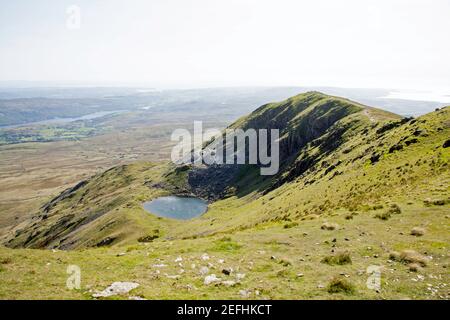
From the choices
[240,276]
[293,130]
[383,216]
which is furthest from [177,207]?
[240,276]

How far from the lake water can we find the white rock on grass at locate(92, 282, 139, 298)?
86.5 m

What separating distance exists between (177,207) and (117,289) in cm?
10080

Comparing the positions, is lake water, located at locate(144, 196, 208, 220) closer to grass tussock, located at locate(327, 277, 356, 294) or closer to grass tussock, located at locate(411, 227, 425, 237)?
grass tussock, located at locate(411, 227, 425, 237)

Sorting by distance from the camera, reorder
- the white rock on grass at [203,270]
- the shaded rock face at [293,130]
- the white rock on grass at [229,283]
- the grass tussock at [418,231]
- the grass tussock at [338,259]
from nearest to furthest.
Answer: the white rock on grass at [229,283], the white rock on grass at [203,270], the grass tussock at [338,259], the grass tussock at [418,231], the shaded rock face at [293,130]

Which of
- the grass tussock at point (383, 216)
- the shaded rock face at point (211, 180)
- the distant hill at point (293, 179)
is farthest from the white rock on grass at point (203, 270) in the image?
the shaded rock face at point (211, 180)

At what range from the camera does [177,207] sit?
117 m

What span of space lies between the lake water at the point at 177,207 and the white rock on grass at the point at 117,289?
86.5m

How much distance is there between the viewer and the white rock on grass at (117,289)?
54.6 ft

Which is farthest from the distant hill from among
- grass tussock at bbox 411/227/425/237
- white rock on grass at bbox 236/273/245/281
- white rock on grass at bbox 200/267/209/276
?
white rock on grass at bbox 200/267/209/276

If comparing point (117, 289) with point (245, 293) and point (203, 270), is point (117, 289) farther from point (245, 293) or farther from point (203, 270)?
point (245, 293)

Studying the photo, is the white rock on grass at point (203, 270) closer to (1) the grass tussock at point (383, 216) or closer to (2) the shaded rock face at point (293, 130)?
(1) the grass tussock at point (383, 216)

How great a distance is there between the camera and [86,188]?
629ft

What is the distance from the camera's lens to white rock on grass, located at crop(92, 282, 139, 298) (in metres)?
16.7
